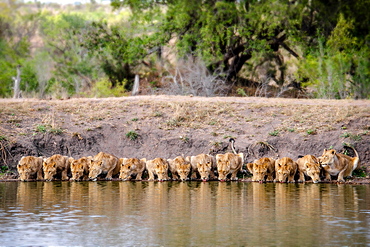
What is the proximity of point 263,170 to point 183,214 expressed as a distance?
6136mm

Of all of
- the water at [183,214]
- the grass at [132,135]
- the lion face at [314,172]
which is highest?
the grass at [132,135]

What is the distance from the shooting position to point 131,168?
1836 cm

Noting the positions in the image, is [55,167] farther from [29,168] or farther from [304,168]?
[304,168]

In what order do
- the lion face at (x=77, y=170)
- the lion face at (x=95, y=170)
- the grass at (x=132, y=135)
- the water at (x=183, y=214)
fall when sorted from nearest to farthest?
1. the water at (x=183, y=214)
2. the lion face at (x=77, y=170)
3. the lion face at (x=95, y=170)
4. the grass at (x=132, y=135)

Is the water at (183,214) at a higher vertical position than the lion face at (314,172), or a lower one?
lower

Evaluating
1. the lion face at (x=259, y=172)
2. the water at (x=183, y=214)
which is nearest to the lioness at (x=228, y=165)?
the lion face at (x=259, y=172)

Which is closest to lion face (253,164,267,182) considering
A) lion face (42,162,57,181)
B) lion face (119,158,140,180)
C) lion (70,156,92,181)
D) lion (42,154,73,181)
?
lion face (119,158,140,180)

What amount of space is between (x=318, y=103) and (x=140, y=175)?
31.4 ft

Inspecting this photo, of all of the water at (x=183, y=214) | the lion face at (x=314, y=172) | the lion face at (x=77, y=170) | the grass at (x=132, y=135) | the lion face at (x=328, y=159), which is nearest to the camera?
the water at (x=183, y=214)

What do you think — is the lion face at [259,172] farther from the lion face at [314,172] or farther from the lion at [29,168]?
the lion at [29,168]

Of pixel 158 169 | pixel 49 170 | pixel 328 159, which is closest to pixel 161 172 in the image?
pixel 158 169

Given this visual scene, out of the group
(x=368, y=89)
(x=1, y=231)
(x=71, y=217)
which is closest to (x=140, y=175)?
(x=71, y=217)

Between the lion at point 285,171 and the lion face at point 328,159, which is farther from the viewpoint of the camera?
the lion face at point 328,159

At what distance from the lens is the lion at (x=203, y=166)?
18062mm
